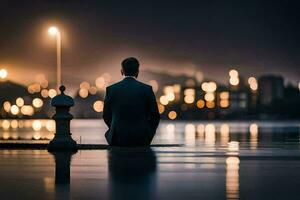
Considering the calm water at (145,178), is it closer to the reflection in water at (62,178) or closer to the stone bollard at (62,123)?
the reflection in water at (62,178)

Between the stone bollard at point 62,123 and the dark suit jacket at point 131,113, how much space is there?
6.93m

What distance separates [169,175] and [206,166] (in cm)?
277

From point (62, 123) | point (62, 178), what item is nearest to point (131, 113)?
point (62, 178)

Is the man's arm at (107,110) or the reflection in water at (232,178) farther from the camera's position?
the man's arm at (107,110)

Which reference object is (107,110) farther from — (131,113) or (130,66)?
(130,66)

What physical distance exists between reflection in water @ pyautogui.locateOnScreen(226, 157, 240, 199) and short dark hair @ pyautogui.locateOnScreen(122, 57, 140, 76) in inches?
90.4

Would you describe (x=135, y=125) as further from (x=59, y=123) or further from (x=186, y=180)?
(x=59, y=123)

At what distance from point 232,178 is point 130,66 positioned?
3.58m

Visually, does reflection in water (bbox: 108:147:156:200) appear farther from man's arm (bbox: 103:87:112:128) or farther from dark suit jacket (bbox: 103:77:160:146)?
man's arm (bbox: 103:87:112:128)

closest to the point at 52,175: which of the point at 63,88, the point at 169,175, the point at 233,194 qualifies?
the point at 169,175

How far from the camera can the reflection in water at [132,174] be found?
11.1 metres

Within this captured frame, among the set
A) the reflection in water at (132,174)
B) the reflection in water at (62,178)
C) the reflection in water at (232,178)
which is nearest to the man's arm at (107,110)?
the reflection in water at (132,174)

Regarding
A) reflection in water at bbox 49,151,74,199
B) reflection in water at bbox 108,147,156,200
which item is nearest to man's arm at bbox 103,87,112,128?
reflection in water at bbox 108,147,156,200

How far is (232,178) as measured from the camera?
1362cm
